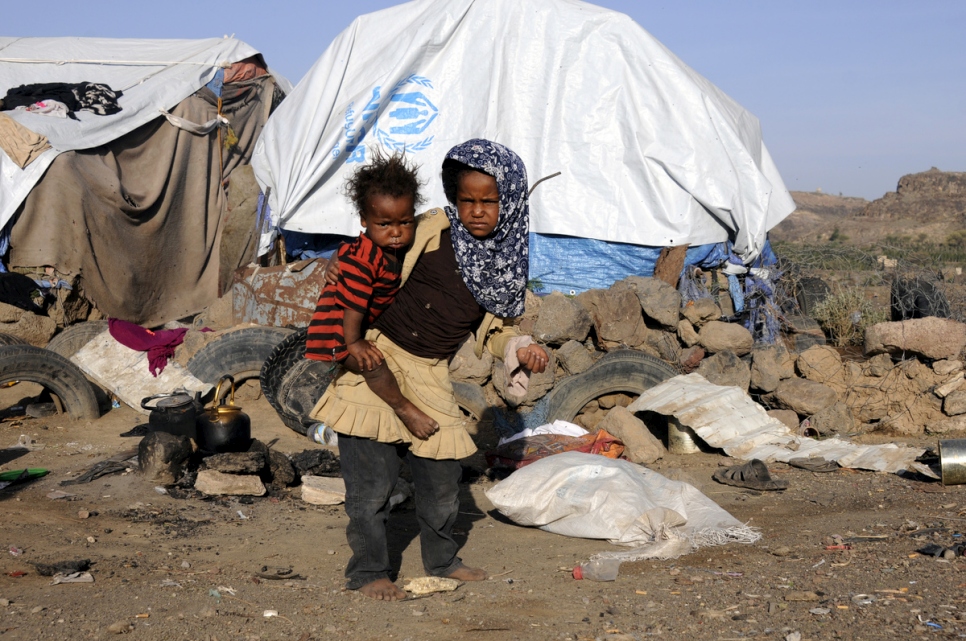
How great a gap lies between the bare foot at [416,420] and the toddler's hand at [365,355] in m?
0.21

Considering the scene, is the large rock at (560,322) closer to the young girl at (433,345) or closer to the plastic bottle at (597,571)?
the plastic bottle at (597,571)

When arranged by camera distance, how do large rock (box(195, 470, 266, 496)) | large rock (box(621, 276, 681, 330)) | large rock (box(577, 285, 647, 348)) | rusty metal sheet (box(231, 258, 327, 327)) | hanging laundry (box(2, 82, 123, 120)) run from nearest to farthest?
1. large rock (box(195, 470, 266, 496))
2. large rock (box(577, 285, 647, 348))
3. large rock (box(621, 276, 681, 330))
4. rusty metal sheet (box(231, 258, 327, 327))
5. hanging laundry (box(2, 82, 123, 120))

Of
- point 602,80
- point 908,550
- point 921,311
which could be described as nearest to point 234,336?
point 602,80

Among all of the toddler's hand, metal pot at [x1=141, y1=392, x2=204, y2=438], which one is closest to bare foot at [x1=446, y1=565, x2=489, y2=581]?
the toddler's hand

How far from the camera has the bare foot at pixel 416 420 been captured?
124 inches

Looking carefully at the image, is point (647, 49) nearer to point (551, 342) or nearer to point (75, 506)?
point (551, 342)

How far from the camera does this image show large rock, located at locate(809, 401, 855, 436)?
679cm

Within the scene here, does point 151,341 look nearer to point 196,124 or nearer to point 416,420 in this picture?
point 196,124

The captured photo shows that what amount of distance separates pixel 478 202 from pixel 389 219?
328mm

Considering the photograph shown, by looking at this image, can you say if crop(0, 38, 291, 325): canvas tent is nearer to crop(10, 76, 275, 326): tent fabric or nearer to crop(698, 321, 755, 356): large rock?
crop(10, 76, 275, 326): tent fabric

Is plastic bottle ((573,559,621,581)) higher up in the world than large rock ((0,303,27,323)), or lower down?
lower down

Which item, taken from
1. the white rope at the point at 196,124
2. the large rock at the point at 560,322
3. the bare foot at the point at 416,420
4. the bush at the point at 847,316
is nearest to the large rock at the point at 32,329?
the white rope at the point at 196,124

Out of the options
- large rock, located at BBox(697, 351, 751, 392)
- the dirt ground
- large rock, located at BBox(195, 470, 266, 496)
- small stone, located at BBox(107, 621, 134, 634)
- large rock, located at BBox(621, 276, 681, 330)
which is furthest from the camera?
large rock, located at BBox(621, 276, 681, 330)

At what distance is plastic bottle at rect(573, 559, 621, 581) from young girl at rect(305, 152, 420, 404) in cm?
120
